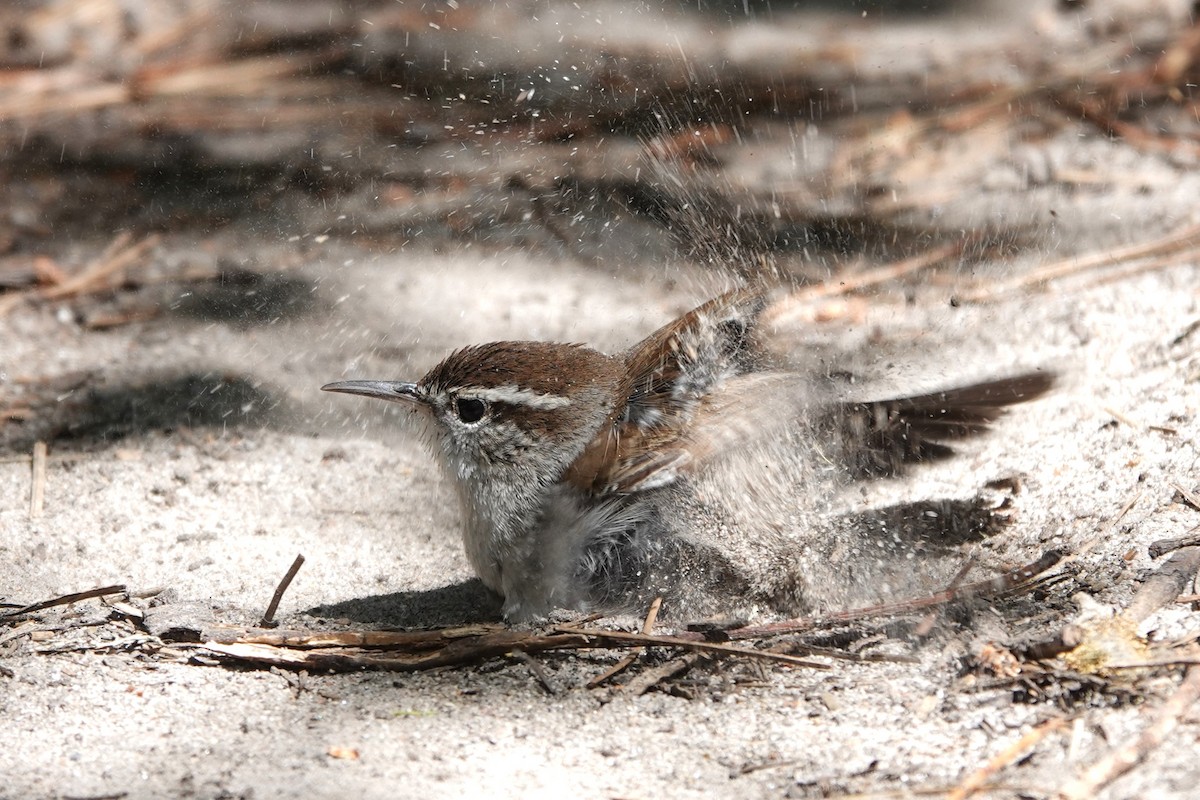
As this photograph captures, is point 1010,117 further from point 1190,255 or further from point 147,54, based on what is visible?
point 147,54

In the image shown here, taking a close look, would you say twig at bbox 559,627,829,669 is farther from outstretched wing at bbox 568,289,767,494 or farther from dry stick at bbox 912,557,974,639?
outstretched wing at bbox 568,289,767,494

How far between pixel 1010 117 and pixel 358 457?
4368 mm

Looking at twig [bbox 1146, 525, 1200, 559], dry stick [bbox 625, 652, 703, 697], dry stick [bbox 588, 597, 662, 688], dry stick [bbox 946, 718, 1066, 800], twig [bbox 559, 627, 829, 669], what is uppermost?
twig [bbox 1146, 525, 1200, 559]

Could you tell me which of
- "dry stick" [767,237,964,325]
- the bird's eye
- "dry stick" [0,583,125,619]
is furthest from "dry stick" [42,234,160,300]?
"dry stick" [767,237,964,325]

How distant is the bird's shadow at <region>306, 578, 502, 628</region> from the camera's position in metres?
3.96

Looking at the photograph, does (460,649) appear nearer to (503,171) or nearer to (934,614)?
(934,614)

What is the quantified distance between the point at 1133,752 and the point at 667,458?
1.75 m

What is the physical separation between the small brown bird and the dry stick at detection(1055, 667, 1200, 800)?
3.81ft

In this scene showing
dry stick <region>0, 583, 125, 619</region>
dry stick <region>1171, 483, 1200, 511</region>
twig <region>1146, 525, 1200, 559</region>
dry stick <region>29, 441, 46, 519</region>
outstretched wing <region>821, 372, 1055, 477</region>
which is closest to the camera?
twig <region>1146, 525, 1200, 559</region>

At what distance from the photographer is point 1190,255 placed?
5.61 m

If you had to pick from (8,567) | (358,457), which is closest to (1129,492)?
(358,457)

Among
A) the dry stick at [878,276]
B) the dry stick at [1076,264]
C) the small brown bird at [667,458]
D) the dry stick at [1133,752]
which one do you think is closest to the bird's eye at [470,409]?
the small brown bird at [667,458]

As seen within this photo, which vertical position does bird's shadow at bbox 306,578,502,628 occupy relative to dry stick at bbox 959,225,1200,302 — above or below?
below

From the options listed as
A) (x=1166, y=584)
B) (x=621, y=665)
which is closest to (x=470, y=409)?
(x=621, y=665)
